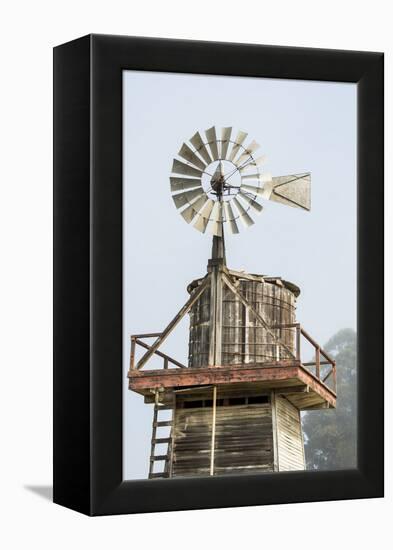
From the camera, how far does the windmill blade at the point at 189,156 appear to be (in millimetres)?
15961

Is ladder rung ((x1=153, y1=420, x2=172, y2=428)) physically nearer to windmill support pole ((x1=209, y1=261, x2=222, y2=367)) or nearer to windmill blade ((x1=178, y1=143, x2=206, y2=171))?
windmill support pole ((x1=209, y1=261, x2=222, y2=367))

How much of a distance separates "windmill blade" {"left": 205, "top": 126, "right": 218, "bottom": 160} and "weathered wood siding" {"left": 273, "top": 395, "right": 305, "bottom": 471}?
2271mm

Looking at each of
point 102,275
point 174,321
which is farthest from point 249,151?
point 102,275

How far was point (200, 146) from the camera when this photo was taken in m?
16.1

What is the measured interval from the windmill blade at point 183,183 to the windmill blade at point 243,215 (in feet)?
1.22

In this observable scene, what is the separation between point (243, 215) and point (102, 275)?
1.65 meters

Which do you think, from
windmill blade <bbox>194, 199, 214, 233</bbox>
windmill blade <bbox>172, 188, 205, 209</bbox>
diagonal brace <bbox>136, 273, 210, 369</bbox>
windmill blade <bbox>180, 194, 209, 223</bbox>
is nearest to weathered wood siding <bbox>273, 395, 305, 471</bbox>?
diagonal brace <bbox>136, 273, 210, 369</bbox>

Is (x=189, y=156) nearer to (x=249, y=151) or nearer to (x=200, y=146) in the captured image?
(x=200, y=146)

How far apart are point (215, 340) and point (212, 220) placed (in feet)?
3.64

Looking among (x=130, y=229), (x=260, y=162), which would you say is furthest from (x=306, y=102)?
(x=130, y=229)

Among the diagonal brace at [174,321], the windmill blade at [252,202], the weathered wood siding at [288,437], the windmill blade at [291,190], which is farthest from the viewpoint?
the weathered wood siding at [288,437]

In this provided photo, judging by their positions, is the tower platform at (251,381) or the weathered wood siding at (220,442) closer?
the tower platform at (251,381)

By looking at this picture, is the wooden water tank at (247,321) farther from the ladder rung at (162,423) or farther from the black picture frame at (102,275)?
the black picture frame at (102,275)

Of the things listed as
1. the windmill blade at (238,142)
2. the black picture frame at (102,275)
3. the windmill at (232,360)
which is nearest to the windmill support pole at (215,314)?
the windmill at (232,360)
